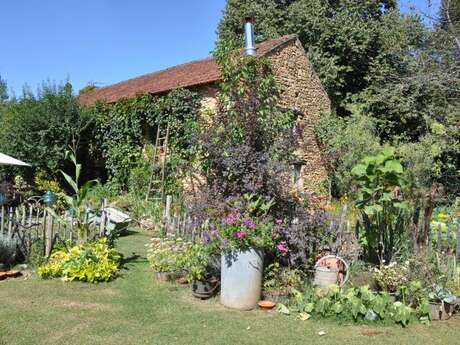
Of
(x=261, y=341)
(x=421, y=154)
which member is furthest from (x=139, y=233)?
(x=421, y=154)

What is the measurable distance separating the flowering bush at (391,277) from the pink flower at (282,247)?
1248 millimetres

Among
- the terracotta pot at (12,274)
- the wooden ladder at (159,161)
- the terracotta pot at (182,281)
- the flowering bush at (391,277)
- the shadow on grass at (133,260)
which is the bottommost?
the terracotta pot at (182,281)

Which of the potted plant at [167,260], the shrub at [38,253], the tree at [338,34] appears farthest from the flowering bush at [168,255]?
the tree at [338,34]

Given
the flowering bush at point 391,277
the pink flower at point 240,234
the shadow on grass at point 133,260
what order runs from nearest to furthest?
the pink flower at point 240,234, the flowering bush at point 391,277, the shadow on grass at point 133,260

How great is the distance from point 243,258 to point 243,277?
24 centimetres

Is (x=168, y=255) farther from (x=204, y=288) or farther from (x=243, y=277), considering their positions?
(x=243, y=277)

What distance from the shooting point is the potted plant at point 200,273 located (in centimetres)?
577

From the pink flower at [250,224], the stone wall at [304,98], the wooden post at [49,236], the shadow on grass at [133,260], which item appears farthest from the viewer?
the stone wall at [304,98]

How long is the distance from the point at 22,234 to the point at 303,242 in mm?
4618

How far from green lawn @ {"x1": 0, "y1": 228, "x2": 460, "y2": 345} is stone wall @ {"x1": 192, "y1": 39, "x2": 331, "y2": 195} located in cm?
965

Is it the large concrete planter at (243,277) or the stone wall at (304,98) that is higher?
the stone wall at (304,98)

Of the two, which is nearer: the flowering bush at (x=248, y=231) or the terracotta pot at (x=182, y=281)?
the flowering bush at (x=248, y=231)

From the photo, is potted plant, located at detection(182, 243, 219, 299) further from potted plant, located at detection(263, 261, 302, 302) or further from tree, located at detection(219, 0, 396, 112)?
tree, located at detection(219, 0, 396, 112)

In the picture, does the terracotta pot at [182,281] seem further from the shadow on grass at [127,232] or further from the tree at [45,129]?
the tree at [45,129]
